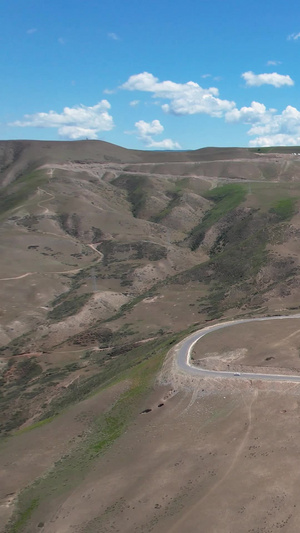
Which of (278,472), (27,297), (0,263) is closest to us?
(278,472)

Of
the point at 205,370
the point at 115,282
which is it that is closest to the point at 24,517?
the point at 205,370

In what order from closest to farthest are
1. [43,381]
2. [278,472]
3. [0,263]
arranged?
[278,472], [43,381], [0,263]

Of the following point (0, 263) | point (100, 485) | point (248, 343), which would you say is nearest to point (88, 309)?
point (0, 263)

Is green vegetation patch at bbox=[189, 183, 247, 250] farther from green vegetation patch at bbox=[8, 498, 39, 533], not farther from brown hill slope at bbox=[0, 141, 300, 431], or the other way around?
green vegetation patch at bbox=[8, 498, 39, 533]

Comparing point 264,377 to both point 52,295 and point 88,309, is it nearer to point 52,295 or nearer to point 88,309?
point 88,309

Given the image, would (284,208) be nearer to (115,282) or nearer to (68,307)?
(115,282)

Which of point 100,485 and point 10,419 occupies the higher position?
point 100,485

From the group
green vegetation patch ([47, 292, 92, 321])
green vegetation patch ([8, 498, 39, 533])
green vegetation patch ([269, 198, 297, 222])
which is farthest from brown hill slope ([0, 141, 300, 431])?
green vegetation patch ([8, 498, 39, 533])
